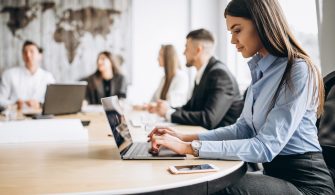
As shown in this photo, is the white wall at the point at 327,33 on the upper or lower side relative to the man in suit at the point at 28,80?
upper

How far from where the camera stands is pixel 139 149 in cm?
144

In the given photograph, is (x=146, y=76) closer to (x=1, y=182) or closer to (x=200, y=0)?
(x=200, y=0)

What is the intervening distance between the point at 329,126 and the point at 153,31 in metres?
3.94

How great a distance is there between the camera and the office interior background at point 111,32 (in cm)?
495

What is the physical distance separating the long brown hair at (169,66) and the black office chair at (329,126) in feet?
8.01

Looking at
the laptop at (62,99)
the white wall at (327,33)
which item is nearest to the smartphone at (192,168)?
the white wall at (327,33)

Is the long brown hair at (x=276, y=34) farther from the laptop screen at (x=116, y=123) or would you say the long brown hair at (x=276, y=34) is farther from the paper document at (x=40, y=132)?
the paper document at (x=40, y=132)

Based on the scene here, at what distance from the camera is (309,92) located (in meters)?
1.29

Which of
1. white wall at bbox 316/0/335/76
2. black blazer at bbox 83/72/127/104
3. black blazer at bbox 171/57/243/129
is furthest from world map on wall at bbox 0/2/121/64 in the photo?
white wall at bbox 316/0/335/76

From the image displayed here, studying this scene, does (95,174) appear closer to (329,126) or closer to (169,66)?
(329,126)

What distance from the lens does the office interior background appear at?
4.95 meters

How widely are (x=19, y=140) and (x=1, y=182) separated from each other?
2.24 feet

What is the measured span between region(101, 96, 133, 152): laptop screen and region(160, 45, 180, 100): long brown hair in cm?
253

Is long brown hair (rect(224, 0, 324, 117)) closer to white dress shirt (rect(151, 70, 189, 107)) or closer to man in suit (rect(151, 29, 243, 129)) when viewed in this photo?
man in suit (rect(151, 29, 243, 129))
